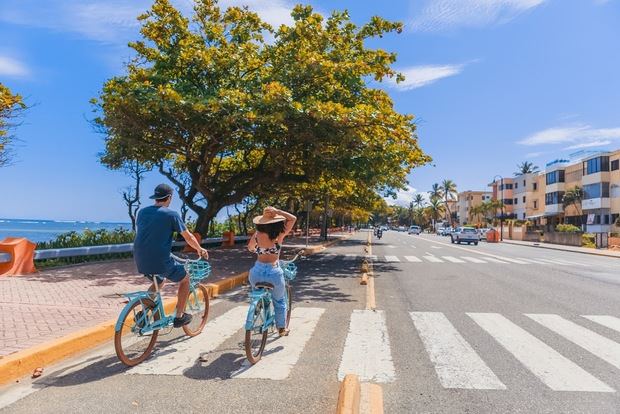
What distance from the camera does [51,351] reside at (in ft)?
17.6

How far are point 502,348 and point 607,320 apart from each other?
3.24 metres

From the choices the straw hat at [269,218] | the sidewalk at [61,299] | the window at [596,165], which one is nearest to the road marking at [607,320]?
the straw hat at [269,218]

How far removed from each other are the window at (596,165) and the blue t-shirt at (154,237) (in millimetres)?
59973

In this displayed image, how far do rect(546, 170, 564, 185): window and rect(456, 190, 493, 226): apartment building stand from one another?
148 feet

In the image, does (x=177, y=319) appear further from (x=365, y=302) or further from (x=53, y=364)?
(x=365, y=302)

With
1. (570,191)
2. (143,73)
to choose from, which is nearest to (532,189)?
(570,191)

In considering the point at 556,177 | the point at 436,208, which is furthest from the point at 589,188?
the point at 436,208

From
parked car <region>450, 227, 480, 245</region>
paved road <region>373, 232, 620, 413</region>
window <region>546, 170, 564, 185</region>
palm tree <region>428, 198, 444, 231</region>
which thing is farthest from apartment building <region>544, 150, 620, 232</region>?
palm tree <region>428, 198, 444, 231</region>

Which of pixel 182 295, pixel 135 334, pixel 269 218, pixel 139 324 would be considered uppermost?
pixel 269 218

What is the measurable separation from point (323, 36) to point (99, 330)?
1389cm

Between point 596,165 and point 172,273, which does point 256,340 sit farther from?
point 596,165

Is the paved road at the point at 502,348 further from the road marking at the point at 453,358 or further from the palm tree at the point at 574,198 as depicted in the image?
the palm tree at the point at 574,198

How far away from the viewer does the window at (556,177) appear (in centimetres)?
6606

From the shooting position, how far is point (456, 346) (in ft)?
20.2
